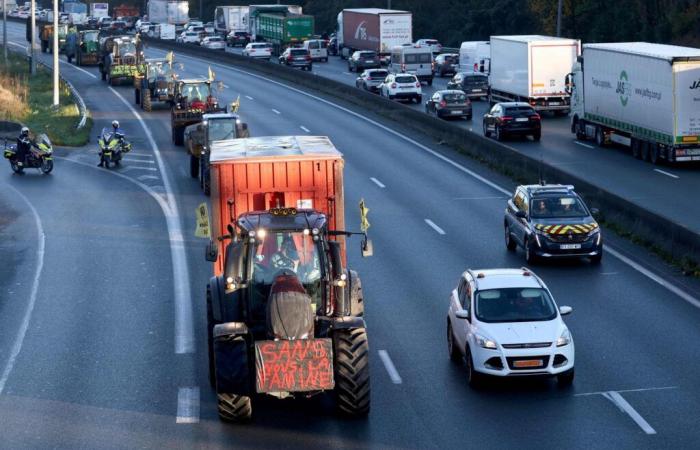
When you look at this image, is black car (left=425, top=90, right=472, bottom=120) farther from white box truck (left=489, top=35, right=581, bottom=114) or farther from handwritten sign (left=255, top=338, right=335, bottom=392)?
handwritten sign (left=255, top=338, right=335, bottom=392)


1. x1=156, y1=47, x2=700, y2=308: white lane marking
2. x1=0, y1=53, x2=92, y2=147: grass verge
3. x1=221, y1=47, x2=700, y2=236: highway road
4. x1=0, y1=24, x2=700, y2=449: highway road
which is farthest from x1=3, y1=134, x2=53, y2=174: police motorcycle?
x1=221, y1=47, x2=700, y2=236: highway road

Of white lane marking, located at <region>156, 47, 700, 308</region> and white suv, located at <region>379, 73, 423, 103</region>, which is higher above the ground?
white suv, located at <region>379, 73, 423, 103</region>

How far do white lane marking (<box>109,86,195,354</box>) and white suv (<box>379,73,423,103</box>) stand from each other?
80.4ft

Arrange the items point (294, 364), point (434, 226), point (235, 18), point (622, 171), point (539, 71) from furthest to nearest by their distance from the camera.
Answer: point (235, 18) → point (539, 71) → point (622, 171) → point (434, 226) → point (294, 364)

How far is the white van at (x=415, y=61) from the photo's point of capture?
257ft

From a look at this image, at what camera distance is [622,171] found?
43.9 metres

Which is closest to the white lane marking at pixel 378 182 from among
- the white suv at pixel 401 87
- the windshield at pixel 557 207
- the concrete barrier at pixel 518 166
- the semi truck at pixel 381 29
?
the concrete barrier at pixel 518 166

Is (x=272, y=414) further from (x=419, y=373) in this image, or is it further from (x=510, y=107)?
(x=510, y=107)

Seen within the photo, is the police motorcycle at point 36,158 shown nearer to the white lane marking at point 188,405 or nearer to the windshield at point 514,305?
the white lane marking at point 188,405

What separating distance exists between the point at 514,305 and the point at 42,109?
156ft

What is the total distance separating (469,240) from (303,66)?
59.3 metres

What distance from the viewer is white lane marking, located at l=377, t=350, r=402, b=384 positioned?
20.1 m

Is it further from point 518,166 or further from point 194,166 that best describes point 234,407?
point 518,166

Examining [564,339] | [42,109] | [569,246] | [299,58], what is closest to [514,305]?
[564,339]
